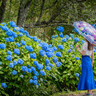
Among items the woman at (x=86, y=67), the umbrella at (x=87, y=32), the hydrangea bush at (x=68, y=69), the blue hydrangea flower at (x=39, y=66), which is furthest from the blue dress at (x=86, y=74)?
the blue hydrangea flower at (x=39, y=66)

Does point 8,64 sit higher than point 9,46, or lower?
lower

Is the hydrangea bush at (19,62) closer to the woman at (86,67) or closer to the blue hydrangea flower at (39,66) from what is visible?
the blue hydrangea flower at (39,66)

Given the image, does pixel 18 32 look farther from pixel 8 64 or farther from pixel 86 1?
pixel 86 1

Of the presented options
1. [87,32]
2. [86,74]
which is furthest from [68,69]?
[87,32]

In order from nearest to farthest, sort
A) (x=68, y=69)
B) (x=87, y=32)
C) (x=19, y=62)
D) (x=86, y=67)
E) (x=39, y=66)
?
(x=19, y=62) < (x=39, y=66) < (x=87, y=32) < (x=86, y=67) < (x=68, y=69)

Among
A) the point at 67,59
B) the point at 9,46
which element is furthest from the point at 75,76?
the point at 9,46

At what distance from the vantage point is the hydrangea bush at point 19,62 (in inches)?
147

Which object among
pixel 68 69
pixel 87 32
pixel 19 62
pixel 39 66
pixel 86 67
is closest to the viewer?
pixel 19 62

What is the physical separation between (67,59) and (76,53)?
1.30 feet

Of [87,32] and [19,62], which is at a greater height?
[87,32]

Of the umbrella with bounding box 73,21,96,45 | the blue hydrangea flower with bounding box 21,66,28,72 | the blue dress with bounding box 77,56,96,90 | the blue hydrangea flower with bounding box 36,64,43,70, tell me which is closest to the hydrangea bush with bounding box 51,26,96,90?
the blue dress with bounding box 77,56,96,90

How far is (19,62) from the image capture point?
145 inches

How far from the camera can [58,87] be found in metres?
5.13

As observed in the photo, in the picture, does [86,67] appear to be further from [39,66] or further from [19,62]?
[19,62]
